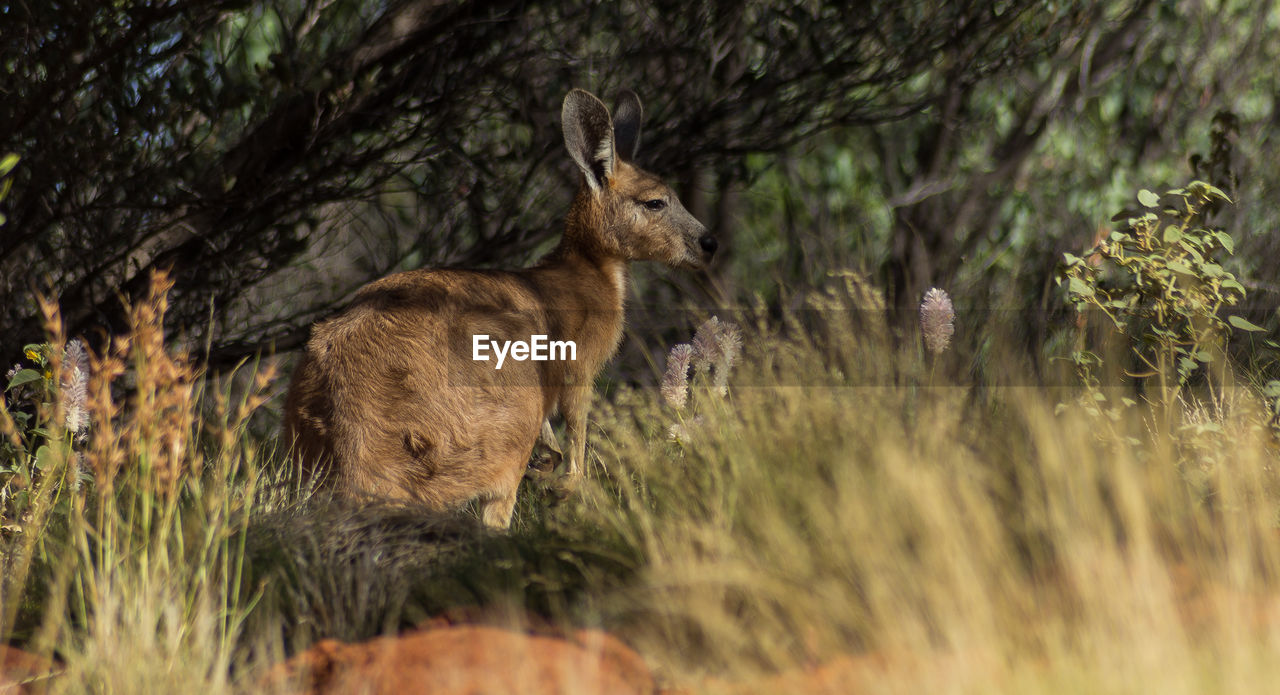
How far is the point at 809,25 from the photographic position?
584 centimetres

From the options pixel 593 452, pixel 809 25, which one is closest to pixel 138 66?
pixel 593 452

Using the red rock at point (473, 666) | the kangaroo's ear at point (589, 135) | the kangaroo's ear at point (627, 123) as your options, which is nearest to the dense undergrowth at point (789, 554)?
the red rock at point (473, 666)

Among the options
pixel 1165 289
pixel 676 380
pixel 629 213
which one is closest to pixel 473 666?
pixel 676 380

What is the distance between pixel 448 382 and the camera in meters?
4.70

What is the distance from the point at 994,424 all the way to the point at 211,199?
3427 millimetres

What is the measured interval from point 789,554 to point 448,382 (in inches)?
81.6

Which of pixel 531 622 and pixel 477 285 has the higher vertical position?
pixel 477 285

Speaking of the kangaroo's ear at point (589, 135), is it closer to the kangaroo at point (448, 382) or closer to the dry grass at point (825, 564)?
the kangaroo at point (448, 382)

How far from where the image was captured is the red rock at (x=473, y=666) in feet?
8.75

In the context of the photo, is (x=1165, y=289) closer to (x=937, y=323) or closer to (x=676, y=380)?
(x=937, y=323)

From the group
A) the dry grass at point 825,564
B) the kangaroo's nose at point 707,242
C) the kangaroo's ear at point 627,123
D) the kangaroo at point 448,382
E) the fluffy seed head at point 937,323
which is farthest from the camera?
the kangaroo's nose at point 707,242

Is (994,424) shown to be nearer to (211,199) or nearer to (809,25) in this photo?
(809,25)

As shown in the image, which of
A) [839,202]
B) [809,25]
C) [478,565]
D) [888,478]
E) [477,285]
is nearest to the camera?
[888,478]

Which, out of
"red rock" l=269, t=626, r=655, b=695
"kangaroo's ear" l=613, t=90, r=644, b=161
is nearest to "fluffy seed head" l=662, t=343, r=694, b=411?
"kangaroo's ear" l=613, t=90, r=644, b=161
